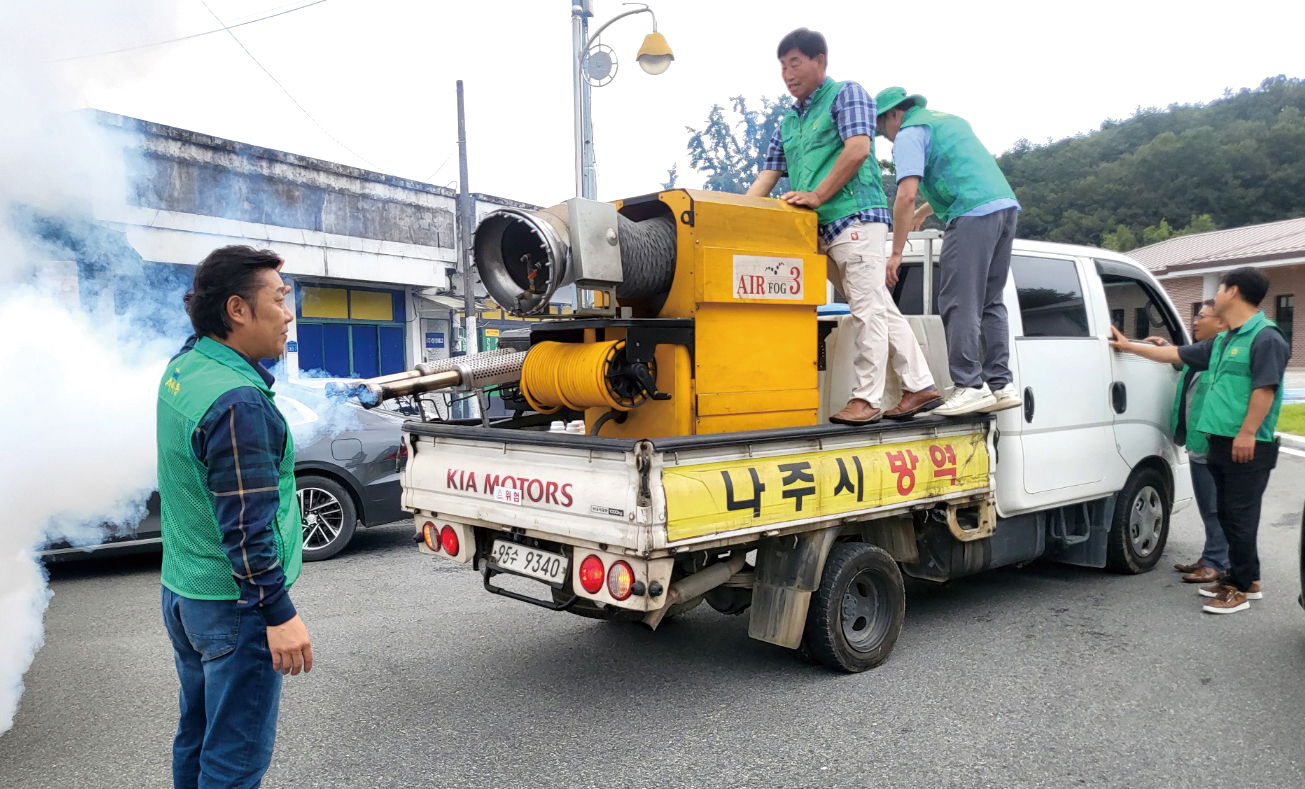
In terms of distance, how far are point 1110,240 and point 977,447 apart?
158 feet

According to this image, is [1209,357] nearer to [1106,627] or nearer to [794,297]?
[1106,627]

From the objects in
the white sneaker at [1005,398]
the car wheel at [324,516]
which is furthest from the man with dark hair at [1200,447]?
the car wheel at [324,516]

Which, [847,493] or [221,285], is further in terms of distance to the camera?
[847,493]

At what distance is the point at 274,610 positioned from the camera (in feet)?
7.53

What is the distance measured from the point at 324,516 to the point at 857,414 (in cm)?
466

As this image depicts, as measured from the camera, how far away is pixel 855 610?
431 centimetres

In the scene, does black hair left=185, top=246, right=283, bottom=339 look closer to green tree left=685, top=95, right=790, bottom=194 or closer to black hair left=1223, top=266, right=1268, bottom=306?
black hair left=1223, top=266, right=1268, bottom=306

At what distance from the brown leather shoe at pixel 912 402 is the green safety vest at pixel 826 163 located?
100 cm

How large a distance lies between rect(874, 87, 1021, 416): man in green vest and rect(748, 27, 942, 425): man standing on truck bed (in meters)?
0.28

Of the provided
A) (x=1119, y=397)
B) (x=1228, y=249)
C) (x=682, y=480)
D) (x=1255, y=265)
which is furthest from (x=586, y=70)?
(x=1228, y=249)

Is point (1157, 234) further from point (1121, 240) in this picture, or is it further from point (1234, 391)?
point (1234, 391)

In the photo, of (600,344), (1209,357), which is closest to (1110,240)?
(1209,357)

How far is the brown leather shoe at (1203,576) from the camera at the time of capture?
18.8 ft

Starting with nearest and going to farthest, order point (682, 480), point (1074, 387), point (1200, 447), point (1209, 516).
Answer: point (682, 480), point (1074, 387), point (1200, 447), point (1209, 516)
